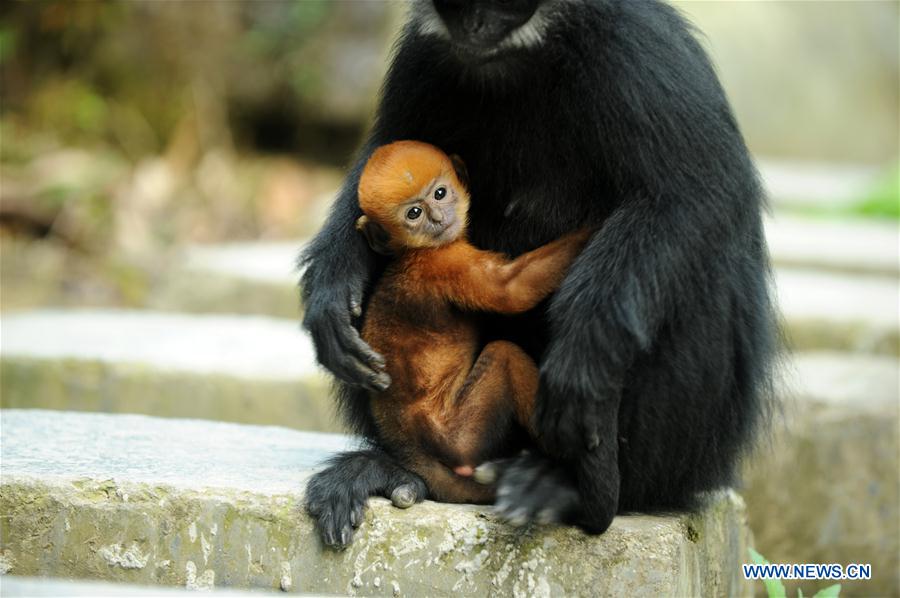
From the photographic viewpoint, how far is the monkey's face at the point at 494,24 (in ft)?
13.4

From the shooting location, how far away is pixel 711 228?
13.2ft

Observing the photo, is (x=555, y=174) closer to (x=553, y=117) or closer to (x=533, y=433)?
(x=553, y=117)

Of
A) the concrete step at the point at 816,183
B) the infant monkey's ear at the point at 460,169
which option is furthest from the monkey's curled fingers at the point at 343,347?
the concrete step at the point at 816,183

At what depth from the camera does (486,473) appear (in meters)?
4.10

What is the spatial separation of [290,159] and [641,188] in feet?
39.0

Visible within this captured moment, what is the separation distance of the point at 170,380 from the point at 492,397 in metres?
2.99

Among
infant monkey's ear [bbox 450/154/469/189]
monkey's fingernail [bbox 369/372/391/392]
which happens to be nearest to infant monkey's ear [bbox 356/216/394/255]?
infant monkey's ear [bbox 450/154/469/189]

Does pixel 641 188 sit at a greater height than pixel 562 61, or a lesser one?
lesser

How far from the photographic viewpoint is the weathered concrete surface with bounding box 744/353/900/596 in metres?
6.36

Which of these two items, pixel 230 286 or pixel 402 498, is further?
pixel 230 286

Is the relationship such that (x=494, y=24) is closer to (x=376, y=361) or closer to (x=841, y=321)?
(x=376, y=361)

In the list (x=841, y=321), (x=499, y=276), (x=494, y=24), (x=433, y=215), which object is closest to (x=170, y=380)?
(x=433, y=215)

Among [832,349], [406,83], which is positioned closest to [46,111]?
[832,349]

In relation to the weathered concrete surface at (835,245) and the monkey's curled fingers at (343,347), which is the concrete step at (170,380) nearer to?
the monkey's curled fingers at (343,347)
